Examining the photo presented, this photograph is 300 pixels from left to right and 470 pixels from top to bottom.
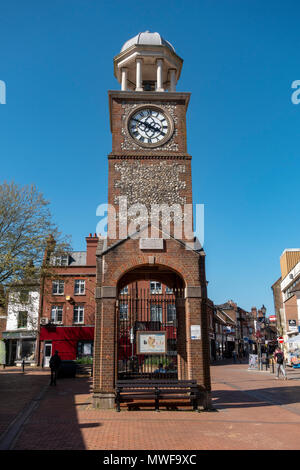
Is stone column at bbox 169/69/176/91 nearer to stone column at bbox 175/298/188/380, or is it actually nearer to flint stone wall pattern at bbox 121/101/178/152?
flint stone wall pattern at bbox 121/101/178/152

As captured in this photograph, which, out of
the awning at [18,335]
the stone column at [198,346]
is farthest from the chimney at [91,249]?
the stone column at [198,346]

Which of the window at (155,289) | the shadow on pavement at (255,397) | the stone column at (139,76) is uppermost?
the stone column at (139,76)

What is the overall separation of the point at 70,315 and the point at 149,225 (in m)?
24.7

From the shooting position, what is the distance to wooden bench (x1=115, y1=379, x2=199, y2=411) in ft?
37.5

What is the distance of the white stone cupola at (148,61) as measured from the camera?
56.1 feet

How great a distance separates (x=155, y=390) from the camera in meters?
11.5

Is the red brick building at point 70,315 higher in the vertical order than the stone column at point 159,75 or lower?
lower

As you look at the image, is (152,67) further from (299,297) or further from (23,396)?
(299,297)

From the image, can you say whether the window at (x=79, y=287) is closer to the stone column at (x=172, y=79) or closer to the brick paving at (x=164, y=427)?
the brick paving at (x=164, y=427)

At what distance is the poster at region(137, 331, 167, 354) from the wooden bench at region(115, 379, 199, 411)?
1.17 m

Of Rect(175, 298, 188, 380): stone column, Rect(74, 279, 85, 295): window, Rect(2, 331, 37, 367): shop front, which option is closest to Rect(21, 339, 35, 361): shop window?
Rect(2, 331, 37, 367): shop front

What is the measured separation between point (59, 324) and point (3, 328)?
5816mm

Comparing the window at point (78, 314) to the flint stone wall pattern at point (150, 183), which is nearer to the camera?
the flint stone wall pattern at point (150, 183)
